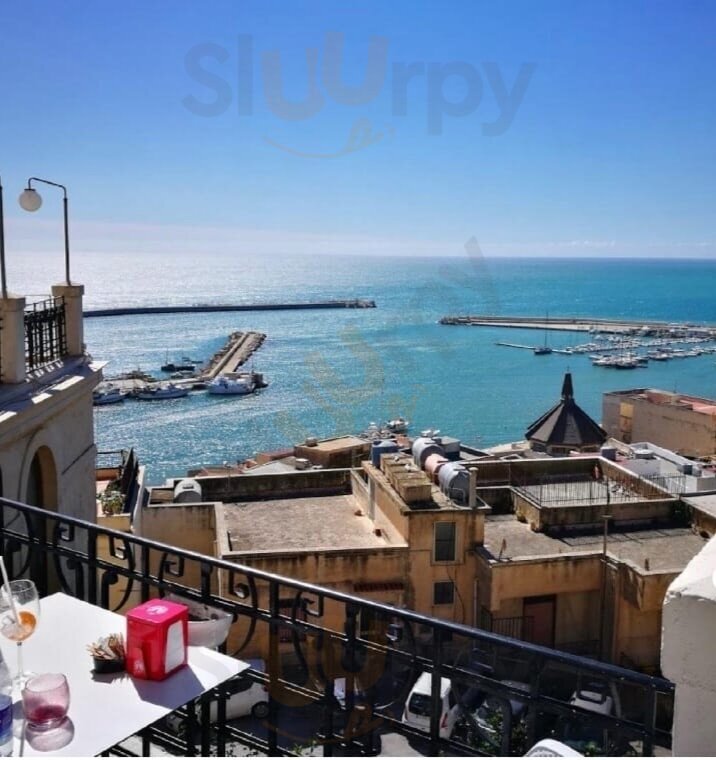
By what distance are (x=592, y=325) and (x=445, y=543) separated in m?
111

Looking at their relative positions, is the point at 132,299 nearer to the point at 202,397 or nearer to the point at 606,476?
the point at 202,397

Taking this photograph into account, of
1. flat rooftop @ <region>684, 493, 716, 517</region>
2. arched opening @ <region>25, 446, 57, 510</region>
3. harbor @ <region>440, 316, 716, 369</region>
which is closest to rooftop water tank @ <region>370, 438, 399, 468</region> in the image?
flat rooftop @ <region>684, 493, 716, 517</region>

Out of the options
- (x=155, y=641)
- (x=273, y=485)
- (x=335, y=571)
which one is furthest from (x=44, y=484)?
(x=273, y=485)

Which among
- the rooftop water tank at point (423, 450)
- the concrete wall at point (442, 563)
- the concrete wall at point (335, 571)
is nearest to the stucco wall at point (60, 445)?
the concrete wall at point (335, 571)

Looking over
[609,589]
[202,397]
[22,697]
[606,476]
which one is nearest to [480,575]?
[609,589]

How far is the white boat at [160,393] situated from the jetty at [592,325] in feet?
214

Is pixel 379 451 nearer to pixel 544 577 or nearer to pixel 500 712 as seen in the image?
pixel 544 577

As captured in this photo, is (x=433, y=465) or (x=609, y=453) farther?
(x=609, y=453)

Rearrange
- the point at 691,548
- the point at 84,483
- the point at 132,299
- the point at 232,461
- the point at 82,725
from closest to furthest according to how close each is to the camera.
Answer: the point at 82,725 < the point at 84,483 < the point at 691,548 < the point at 232,461 < the point at 132,299

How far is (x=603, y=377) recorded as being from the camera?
260ft

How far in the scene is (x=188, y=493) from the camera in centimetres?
1839

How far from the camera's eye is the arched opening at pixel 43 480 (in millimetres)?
7609

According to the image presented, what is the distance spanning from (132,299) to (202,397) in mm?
117795

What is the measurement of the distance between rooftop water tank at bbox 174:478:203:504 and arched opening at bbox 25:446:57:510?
1047 centimetres
